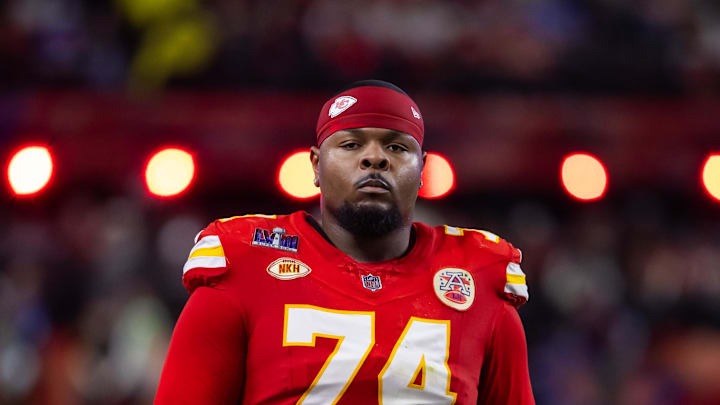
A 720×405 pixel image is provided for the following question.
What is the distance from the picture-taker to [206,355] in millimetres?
2373

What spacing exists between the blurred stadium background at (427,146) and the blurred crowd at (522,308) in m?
0.02

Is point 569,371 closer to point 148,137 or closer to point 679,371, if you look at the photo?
point 679,371

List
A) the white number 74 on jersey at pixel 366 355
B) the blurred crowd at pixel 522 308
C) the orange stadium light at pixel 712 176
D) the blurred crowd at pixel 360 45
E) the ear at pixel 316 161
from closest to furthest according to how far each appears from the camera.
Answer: the white number 74 on jersey at pixel 366 355 < the ear at pixel 316 161 < the blurred crowd at pixel 522 308 < the orange stadium light at pixel 712 176 < the blurred crowd at pixel 360 45

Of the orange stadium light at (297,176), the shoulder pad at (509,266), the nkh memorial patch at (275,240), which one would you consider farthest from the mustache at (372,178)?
the orange stadium light at (297,176)

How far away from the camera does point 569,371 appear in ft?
22.1

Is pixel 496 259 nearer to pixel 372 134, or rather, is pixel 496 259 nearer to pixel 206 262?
pixel 372 134

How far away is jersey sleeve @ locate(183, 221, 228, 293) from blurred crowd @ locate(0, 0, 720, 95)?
5.30m

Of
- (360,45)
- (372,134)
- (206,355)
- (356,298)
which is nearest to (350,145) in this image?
(372,134)

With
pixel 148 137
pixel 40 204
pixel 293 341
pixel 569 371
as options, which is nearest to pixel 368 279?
pixel 293 341

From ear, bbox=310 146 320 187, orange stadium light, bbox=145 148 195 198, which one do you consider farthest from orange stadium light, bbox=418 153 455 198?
ear, bbox=310 146 320 187

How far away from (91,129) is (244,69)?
1.34m

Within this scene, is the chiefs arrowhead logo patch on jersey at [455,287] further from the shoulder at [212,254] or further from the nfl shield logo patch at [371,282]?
the shoulder at [212,254]

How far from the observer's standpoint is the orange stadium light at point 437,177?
7027 mm

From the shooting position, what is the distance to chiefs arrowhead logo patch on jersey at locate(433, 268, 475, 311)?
8.25 feet
